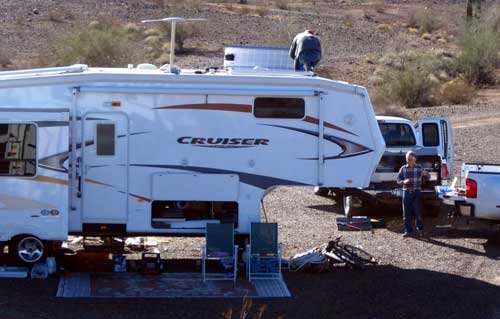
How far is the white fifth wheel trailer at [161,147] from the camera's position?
38.7 feet

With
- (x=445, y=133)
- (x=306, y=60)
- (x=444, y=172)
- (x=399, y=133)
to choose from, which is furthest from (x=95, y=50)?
(x=306, y=60)

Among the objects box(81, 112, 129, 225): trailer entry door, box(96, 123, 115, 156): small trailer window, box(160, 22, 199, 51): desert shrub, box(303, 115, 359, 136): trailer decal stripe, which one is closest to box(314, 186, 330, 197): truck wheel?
box(303, 115, 359, 136): trailer decal stripe

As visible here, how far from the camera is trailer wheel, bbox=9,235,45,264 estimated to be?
11938 mm

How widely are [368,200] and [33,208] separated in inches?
279

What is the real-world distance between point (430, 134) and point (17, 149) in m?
8.23

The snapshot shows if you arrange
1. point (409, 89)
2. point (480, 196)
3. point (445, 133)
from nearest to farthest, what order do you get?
point (480, 196) < point (445, 133) < point (409, 89)

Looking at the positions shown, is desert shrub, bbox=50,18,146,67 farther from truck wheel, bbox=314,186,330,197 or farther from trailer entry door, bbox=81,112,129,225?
trailer entry door, bbox=81,112,129,225

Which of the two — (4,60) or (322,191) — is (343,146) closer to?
(322,191)

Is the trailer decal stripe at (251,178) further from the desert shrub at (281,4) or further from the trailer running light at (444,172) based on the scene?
the desert shrub at (281,4)

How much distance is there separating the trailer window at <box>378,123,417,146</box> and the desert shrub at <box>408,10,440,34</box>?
41.1m

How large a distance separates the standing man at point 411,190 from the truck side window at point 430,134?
221 cm

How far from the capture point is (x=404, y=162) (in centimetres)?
1662

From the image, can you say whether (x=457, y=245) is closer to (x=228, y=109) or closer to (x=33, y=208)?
(x=228, y=109)

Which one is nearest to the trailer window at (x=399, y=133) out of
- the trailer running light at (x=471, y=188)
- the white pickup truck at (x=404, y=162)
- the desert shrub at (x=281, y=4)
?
the white pickup truck at (x=404, y=162)
